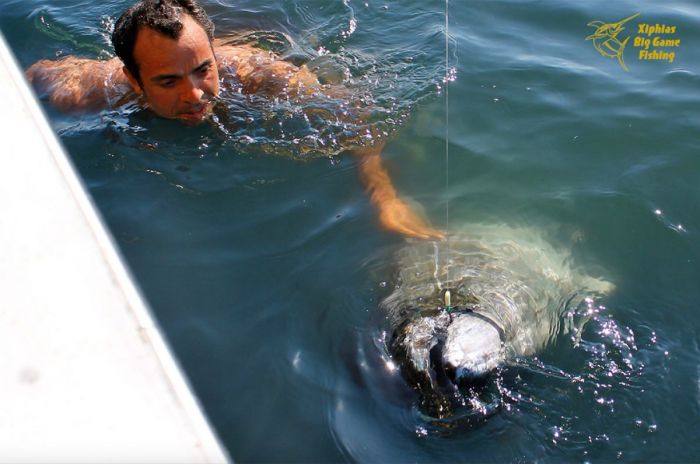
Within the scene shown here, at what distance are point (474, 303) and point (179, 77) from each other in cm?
223

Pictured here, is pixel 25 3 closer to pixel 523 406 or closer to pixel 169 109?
pixel 169 109

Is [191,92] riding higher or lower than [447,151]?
higher

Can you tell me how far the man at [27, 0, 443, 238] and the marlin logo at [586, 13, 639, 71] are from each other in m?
2.01

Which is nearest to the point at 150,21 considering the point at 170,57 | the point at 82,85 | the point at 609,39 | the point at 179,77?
the point at 170,57

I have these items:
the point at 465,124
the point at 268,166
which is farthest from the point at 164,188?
the point at 465,124

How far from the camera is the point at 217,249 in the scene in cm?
327

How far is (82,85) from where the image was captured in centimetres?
455

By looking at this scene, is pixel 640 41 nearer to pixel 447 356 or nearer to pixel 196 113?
pixel 196 113

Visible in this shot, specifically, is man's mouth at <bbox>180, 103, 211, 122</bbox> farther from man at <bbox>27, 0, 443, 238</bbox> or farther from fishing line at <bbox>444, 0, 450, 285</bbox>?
fishing line at <bbox>444, 0, 450, 285</bbox>

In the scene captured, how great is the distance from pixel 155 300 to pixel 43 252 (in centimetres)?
156

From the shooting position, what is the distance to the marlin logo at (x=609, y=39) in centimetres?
479

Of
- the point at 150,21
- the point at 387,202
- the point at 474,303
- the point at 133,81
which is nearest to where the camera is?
the point at 474,303

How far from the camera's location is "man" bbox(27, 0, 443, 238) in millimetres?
3736

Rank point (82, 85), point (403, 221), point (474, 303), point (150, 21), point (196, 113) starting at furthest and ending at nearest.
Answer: point (82, 85)
point (196, 113)
point (150, 21)
point (403, 221)
point (474, 303)
